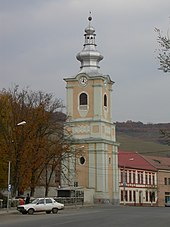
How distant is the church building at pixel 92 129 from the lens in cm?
8169

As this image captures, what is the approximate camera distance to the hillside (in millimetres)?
132125

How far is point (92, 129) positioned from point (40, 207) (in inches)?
1429

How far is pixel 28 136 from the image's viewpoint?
58.7m

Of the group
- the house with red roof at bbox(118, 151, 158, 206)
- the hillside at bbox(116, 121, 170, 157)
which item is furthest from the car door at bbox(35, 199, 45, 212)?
the hillside at bbox(116, 121, 170, 157)

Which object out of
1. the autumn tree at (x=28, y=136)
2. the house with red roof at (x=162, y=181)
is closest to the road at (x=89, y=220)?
the autumn tree at (x=28, y=136)

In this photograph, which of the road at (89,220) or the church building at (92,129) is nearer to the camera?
the road at (89,220)

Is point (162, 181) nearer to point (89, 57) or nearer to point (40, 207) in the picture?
point (89, 57)

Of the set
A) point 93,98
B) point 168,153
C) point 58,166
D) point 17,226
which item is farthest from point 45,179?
point 168,153

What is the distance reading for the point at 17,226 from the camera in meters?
30.1

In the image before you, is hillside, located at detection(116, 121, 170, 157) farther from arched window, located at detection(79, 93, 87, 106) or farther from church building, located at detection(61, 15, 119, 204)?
arched window, located at detection(79, 93, 87, 106)

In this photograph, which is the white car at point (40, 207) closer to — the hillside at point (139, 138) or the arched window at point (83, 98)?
the arched window at point (83, 98)

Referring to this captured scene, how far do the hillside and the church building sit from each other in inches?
1726

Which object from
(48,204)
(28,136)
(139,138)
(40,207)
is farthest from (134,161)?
(40,207)

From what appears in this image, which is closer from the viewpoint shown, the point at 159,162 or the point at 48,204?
the point at 48,204
